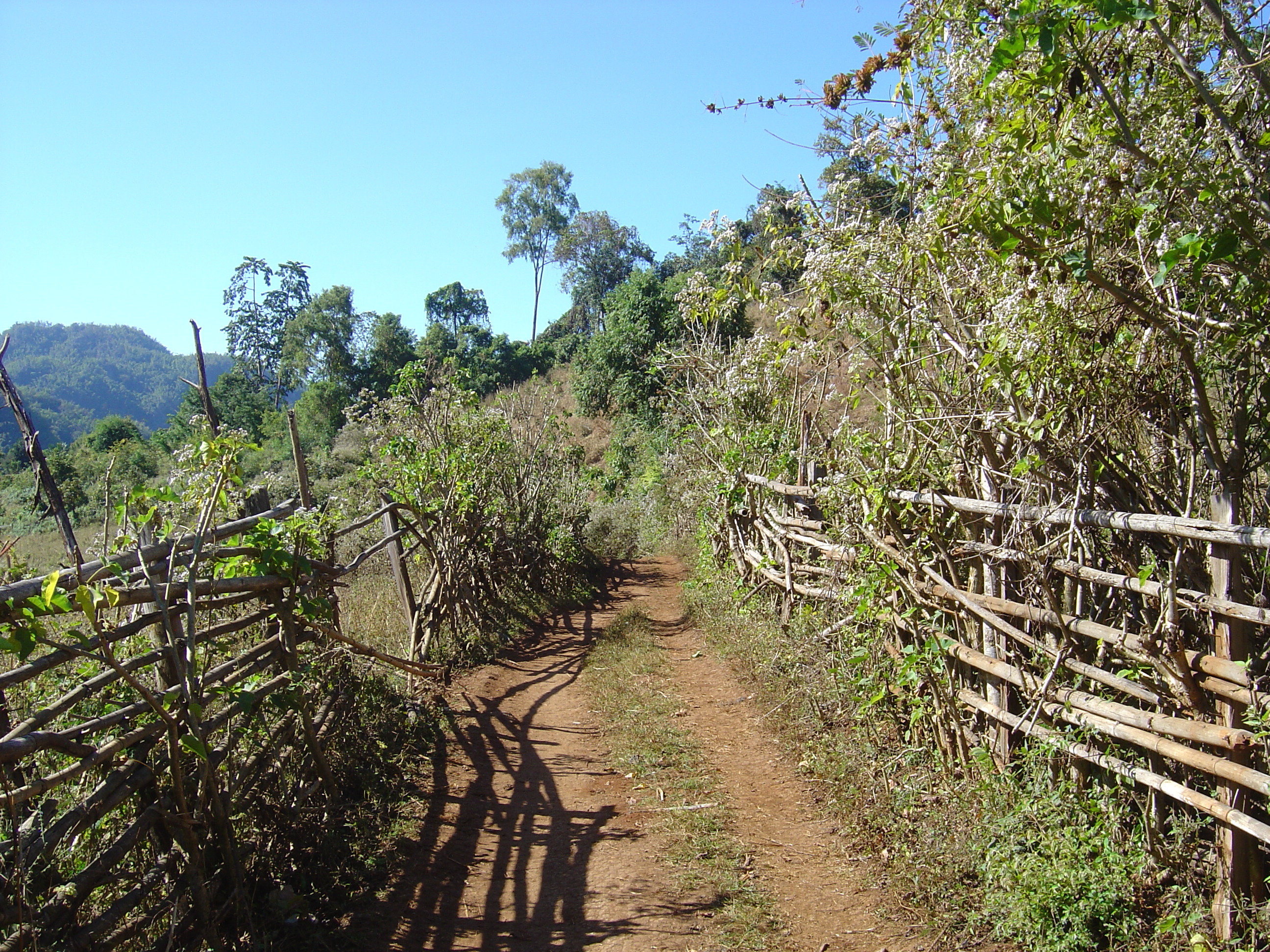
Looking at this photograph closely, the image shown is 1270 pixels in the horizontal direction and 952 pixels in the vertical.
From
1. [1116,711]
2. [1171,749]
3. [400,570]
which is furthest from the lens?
[400,570]

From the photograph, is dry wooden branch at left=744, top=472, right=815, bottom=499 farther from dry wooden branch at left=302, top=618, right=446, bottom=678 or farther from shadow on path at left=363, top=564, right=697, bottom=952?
dry wooden branch at left=302, top=618, right=446, bottom=678

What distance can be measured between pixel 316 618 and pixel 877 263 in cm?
356

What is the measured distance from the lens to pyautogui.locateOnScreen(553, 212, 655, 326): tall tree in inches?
1720

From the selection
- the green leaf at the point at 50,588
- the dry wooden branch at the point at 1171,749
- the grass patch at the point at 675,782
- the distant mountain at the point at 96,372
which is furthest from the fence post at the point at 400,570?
the distant mountain at the point at 96,372

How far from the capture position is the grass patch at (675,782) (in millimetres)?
3596

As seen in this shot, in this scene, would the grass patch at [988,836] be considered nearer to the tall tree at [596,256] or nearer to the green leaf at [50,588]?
the green leaf at [50,588]

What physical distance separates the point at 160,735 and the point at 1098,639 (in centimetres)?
378

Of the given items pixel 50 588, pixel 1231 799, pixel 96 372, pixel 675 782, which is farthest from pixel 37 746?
pixel 96 372

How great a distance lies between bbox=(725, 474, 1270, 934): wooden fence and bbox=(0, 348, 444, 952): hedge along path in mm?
3217

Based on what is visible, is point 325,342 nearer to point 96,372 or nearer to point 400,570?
point 400,570

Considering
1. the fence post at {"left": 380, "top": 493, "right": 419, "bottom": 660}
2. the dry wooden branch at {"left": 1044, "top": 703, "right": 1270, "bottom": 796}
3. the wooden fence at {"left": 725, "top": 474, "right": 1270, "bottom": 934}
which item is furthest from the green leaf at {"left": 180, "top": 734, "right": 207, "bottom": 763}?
the fence post at {"left": 380, "top": 493, "right": 419, "bottom": 660}

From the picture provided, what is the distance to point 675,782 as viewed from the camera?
5031mm

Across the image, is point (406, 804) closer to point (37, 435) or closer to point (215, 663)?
point (215, 663)

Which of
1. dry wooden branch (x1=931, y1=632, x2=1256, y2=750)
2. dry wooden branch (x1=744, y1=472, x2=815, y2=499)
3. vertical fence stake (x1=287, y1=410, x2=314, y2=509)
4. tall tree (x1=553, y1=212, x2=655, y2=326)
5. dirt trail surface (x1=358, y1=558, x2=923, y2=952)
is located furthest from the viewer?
tall tree (x1=553, y1=212, x2=655, y2=326)
